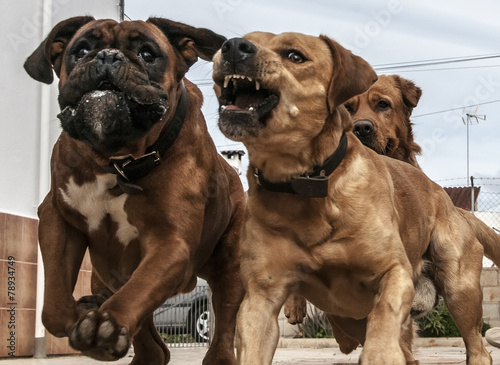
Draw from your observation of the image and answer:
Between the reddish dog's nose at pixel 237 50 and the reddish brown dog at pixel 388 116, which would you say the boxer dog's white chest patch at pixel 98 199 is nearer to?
the reddish dog's nose at pixel 237 50

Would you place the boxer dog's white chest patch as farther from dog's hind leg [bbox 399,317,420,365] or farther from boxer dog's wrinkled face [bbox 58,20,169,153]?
dog's hind leg [bbox 399,317,420,365]

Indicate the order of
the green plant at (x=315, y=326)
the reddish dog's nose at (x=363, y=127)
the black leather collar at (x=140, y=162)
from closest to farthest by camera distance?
the black leather collar at (x=140, y=162), the reddish dog's nose at (x=363, y=127), the green plant at (x=315, y=326)

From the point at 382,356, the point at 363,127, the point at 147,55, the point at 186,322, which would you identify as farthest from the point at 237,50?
the point at 186,322

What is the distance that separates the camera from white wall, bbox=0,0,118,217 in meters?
9.43

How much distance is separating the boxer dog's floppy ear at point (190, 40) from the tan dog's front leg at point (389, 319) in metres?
1.87

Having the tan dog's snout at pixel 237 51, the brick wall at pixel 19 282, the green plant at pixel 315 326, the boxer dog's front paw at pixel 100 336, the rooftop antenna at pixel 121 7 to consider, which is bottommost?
the green plant at pixel 315 326

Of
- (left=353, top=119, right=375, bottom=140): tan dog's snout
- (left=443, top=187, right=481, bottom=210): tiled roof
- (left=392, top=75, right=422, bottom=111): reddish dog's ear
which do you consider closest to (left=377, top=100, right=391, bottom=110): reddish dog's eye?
(left=392, top=75, right=422, bottom=111): reddish dog's ear

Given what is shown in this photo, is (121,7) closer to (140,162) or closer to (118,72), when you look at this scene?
(140,162)

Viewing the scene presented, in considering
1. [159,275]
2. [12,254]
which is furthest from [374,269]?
[12,254]

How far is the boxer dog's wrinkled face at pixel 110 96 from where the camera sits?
4.32 meters

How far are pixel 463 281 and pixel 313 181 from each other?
2.05 metres

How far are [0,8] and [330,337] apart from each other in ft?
26.0

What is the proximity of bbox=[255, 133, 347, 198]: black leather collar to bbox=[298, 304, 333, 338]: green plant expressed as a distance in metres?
9.76

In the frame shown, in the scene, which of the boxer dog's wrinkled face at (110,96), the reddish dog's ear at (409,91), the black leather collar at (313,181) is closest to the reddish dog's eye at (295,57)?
the black leather collar at (313,181)
